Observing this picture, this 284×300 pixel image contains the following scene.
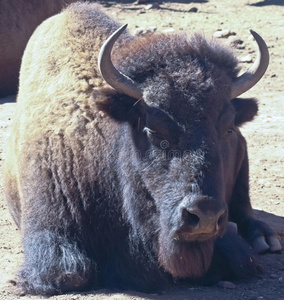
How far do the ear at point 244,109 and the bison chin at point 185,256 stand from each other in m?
0.90

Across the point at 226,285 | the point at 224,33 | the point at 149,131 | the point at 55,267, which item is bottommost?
the point at 224,33

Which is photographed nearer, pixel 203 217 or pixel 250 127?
pixel 203 217

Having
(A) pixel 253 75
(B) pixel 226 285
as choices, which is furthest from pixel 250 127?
(B) pixel 226 285

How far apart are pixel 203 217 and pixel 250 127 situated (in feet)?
14.9

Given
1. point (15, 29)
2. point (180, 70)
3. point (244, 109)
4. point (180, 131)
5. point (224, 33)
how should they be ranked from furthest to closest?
point (224, 33) < point (15, 29) < point (244, 109) < point (180, 70) < point (180, 131)

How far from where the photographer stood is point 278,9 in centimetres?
1309

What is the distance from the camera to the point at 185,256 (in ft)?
11.9

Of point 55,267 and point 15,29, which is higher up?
point 55,267

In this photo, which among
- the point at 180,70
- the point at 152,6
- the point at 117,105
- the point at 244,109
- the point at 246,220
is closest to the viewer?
the point at 180,70

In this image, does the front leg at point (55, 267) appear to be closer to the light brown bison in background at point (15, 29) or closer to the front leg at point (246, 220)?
the front leg at point (246, 220)

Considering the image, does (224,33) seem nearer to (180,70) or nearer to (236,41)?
(236,41)

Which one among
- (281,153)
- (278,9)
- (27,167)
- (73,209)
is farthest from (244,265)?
(278,9)

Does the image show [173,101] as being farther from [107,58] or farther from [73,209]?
[73,209]

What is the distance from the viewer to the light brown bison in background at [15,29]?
9352mm
